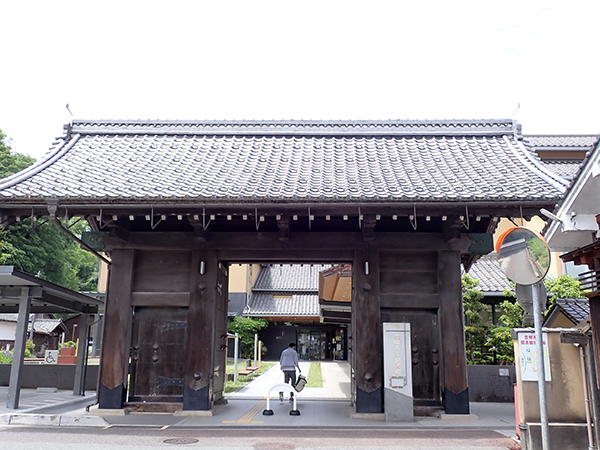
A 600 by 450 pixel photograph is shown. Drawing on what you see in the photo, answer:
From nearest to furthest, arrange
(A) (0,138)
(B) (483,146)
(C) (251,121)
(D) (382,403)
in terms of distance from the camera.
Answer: (D) (382,403) < (B) (483,146) < (C) (251,121) < (A) (0,138)

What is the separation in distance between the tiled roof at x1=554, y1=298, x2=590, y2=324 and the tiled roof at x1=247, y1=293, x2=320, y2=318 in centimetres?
2552

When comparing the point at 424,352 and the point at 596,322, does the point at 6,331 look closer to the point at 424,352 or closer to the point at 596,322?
the point at 424,352

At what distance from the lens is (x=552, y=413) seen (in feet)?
22.7

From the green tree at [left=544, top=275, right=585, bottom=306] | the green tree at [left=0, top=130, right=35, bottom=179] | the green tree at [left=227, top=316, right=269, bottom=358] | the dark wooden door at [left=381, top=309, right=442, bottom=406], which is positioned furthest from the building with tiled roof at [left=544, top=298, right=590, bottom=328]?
the green tree at [left=0, top=130, right=35, bottom=179]

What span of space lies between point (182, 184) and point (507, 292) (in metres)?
12.3

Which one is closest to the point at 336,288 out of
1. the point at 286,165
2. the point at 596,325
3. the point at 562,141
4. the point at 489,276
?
the point at 286,165

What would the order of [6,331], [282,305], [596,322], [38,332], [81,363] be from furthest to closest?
[38,332] < [6,331] < [282,305] < [81,363] < [596,322]

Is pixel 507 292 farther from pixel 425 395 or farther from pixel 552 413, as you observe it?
pixel 552 413

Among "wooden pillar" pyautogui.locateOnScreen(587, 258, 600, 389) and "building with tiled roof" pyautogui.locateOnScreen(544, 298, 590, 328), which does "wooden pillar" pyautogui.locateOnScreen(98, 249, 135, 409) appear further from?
"wooden pillar" pyautogui.locateOnScreen(587, 258, 600, 389)

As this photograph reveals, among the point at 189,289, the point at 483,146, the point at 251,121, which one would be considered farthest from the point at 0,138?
the point at 483,146

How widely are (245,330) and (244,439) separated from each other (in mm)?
25017

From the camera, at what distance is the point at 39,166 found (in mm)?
11359

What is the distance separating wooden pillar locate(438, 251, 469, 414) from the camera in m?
10.4

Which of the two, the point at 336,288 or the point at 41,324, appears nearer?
the point at 336,288
